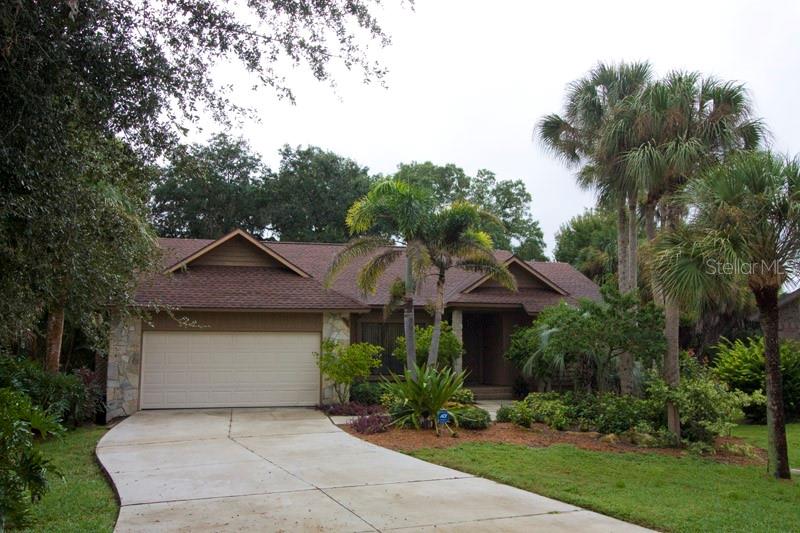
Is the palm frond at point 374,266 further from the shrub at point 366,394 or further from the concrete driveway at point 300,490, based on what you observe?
the concrete driveway at point 300,490

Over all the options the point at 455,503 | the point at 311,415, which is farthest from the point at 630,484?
the point at 311,415

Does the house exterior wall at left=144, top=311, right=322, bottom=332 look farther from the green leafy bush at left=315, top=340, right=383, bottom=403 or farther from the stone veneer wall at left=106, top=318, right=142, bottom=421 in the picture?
the green leafy bush at left=315, top=340, right=383, bottom=403

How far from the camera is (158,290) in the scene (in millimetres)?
15992

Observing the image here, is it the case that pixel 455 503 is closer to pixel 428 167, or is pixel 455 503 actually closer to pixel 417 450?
pixel 417 450

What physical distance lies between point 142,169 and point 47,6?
1965 mm

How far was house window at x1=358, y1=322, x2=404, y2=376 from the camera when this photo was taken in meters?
19.5

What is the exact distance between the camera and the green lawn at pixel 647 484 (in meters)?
6.91

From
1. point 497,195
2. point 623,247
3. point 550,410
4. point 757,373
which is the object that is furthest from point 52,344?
point 497,195

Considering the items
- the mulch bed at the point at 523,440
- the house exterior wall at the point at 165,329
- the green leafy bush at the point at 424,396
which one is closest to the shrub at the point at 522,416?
the mulch bed at the point at 523,440

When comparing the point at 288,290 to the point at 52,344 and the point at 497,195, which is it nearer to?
the point at 52,344

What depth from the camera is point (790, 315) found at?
2197 cm

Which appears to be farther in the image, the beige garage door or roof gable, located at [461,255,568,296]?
roof gable, located at [461,255,568,296]

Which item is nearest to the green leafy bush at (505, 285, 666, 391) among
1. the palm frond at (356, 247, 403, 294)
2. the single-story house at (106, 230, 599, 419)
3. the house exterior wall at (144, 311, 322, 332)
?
the palm frond at (356, 247, 403, 294)

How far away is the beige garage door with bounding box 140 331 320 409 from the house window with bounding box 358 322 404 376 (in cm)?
297
